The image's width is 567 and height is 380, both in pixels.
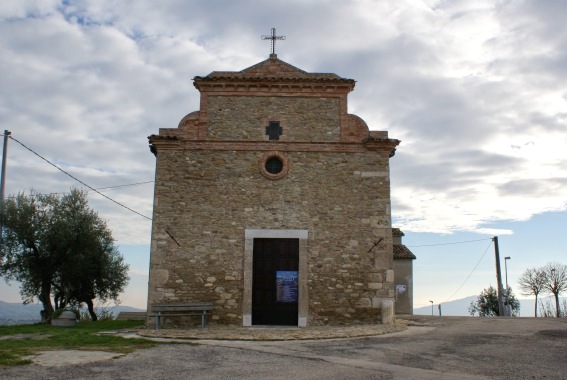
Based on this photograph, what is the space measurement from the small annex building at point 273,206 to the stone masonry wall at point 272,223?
3 centimetres

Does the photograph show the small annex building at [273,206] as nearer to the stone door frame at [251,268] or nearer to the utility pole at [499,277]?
the stone door frame at [251,268]

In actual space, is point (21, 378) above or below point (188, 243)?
below

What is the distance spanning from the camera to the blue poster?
14.9 metres

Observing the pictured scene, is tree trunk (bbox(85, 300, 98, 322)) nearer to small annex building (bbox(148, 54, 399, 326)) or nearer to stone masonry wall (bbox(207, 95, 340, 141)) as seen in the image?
small annex building (bbox(148, 54, 399, 326))

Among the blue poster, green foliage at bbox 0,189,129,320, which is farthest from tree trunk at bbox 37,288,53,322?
the blue poster

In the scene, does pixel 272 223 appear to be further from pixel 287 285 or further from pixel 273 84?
pixel 273 84

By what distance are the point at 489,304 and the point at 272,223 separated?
24.5 metres

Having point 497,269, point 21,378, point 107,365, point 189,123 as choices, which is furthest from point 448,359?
point 497,269

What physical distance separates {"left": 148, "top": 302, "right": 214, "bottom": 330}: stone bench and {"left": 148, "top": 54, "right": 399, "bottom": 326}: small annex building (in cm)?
31

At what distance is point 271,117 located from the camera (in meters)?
15.9

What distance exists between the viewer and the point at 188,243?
1494cm

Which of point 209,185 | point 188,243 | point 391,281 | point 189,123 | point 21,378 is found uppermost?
point 189,123

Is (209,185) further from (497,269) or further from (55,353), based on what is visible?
(497,269)

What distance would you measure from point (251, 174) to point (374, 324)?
229 inches
